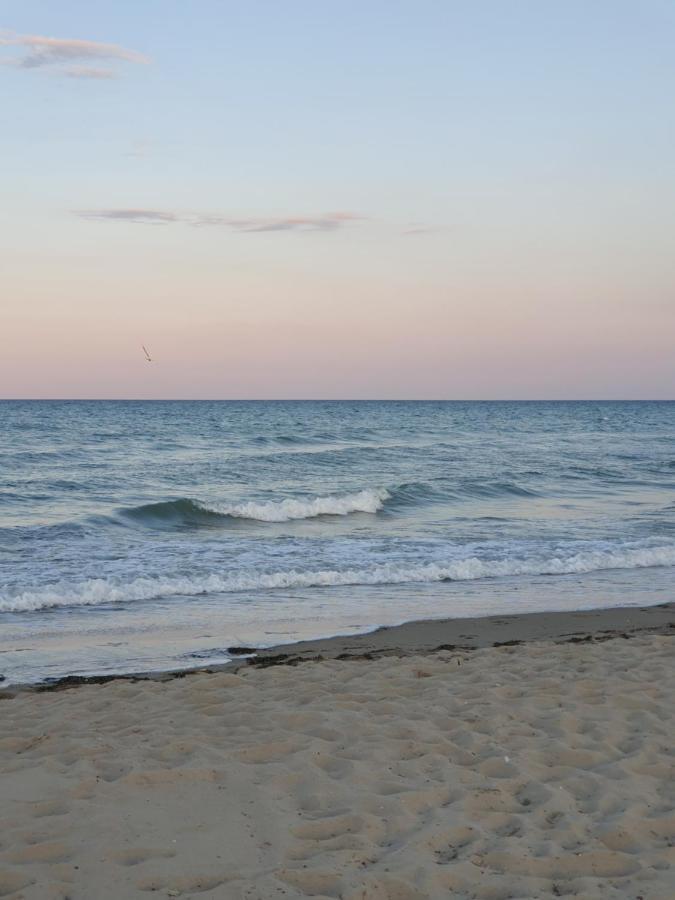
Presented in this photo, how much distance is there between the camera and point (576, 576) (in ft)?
43.9

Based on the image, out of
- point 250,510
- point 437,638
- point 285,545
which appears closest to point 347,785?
point 437,638

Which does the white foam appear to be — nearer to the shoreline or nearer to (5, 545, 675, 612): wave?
(5, 545, 675, 612): wave

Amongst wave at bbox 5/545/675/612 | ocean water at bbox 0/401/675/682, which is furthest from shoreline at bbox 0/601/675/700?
wave at bbox 5/545/675/612

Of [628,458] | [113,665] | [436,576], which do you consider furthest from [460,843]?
[628,458]

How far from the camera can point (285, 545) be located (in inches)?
619

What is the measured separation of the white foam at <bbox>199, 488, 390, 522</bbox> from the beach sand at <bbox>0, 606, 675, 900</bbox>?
12.6 m

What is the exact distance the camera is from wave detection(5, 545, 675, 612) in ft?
36.4

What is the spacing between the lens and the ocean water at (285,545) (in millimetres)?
9922

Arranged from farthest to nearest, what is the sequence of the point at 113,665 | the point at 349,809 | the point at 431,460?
the point at 431,460, the point at 113,665, the point at 349,809

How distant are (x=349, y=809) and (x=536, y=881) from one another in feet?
3.40

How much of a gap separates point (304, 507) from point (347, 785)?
16184 millimetres

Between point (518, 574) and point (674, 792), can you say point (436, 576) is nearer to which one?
point (518, 574)

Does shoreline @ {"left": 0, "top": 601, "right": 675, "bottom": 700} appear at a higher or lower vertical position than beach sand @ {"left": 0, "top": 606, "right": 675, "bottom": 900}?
lower

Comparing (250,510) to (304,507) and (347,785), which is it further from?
(347,785)
